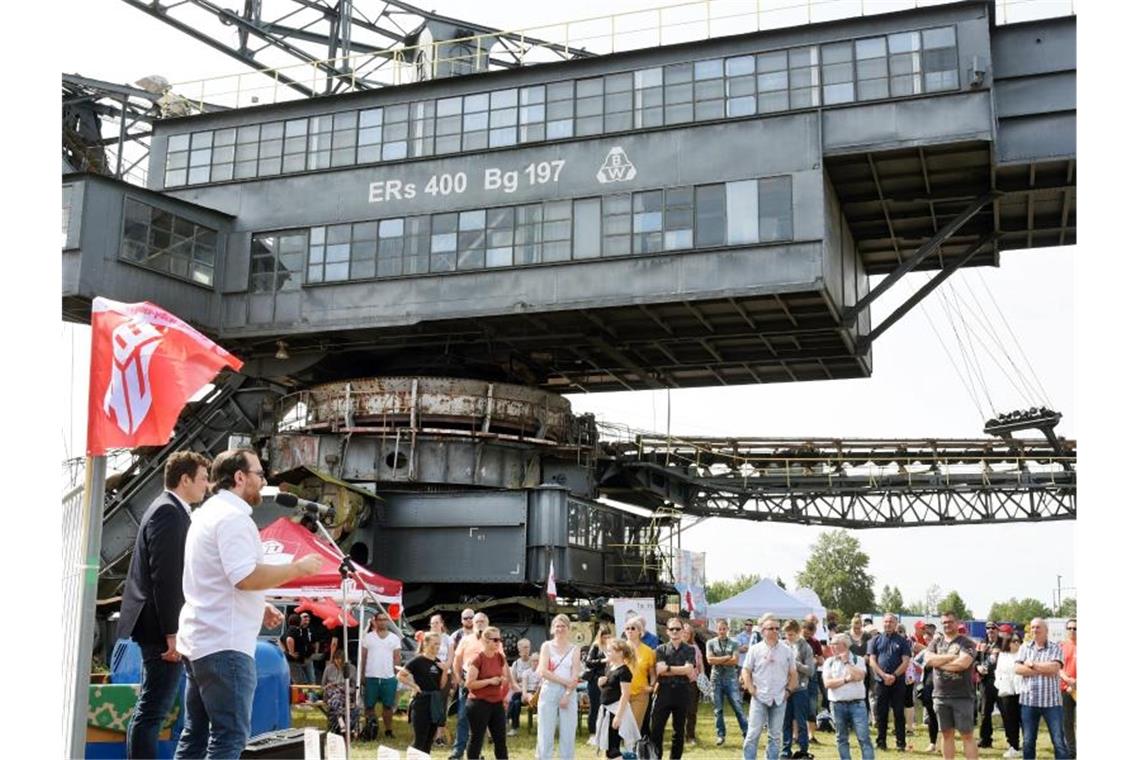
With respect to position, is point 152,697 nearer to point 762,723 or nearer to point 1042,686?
point 762,723

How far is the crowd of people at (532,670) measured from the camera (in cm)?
721

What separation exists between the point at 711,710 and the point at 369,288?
570 inches

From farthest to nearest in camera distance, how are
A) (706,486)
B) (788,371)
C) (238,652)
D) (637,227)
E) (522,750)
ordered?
(706,486) → (788,371) → (637,227) → (522,750) → (238,652)

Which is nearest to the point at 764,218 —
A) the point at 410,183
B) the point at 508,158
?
the point at 508,158

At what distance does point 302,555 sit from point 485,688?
9.44 m

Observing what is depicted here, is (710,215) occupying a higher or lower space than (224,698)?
higher

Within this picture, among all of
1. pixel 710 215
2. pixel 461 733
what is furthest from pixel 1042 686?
pixel 710 215

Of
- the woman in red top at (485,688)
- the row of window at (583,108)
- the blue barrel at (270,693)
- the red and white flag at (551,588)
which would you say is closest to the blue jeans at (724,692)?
the woman in red top at (485,688)

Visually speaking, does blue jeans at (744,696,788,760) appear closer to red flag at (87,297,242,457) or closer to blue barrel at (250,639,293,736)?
blue barrel at (250,639,293,736)

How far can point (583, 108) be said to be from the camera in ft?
99.3

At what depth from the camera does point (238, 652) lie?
716 cm

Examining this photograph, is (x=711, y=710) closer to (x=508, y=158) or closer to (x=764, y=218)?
(x=764, y=218)

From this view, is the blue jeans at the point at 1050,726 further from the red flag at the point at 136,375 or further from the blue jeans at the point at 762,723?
the red flag at the point at 136,375

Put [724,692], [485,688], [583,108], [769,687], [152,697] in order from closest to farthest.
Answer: [152,697] < [485,688] < [769,687] < [724,692] < [583,108]
